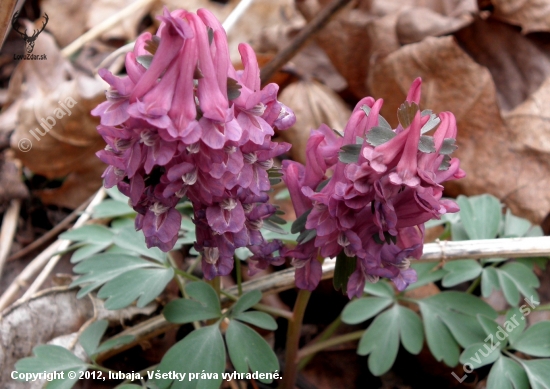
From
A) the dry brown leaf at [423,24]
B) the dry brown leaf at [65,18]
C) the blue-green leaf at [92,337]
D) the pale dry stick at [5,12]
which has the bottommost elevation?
the dry brown leaf at [423,24]

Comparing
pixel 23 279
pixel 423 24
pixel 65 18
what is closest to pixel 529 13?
pixel 423 24

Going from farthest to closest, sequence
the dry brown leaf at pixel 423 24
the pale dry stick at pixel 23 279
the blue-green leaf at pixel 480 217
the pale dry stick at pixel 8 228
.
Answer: the dry brown leaf at pixel 423 24 < the pale dry stick at pixel 8 228 < the pale dry stick at pixel 23 279 < the blue-green leaf at pixel 480 217

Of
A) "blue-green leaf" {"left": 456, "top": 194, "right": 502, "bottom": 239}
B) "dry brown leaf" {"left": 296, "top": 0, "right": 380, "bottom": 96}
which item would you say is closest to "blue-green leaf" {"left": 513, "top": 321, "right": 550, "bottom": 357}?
"blue-green leaf" {"left": 456, "top": 194, "right": 502, "bottom": 239}

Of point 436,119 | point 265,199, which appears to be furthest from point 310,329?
point 436,119

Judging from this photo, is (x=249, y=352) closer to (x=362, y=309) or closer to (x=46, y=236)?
(x=362, y=309)

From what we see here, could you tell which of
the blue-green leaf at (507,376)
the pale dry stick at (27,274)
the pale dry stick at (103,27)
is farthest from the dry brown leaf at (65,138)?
the blue-green leaf at (507,376)

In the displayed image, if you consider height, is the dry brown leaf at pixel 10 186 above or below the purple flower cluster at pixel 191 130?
below

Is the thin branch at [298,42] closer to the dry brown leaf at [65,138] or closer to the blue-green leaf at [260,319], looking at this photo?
the dry brown leaf at [65,138]

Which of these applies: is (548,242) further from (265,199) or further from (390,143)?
(265,199)
